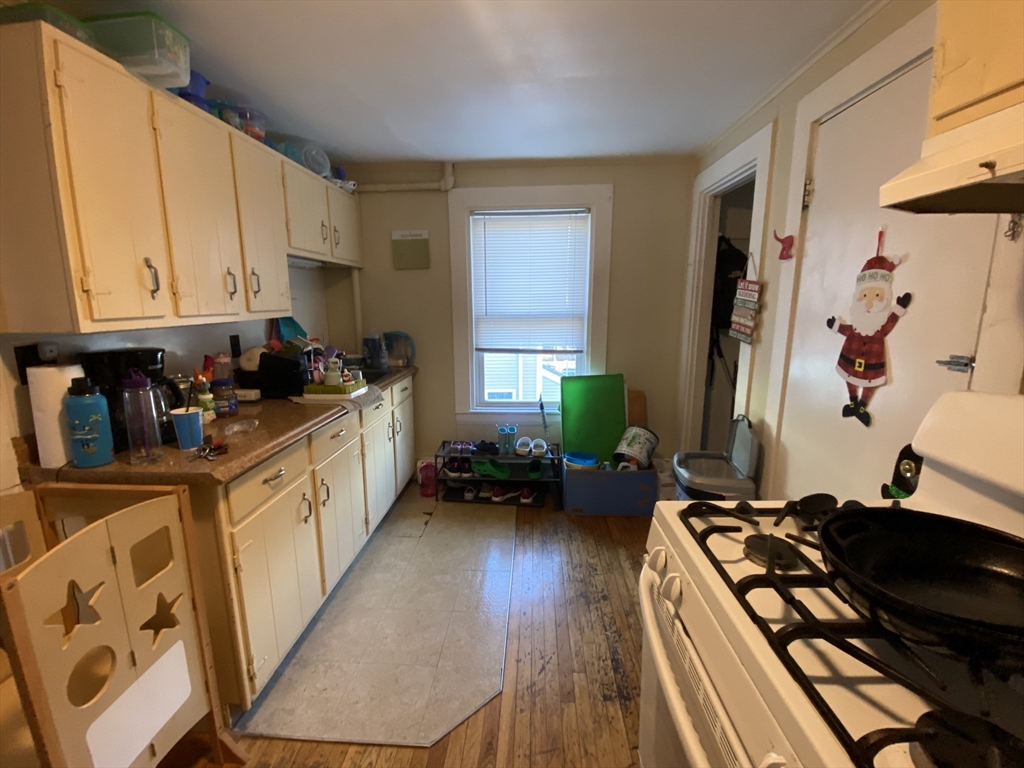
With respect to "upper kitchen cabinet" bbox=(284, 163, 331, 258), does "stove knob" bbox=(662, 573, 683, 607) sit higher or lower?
lower

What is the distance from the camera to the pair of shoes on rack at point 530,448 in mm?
3117

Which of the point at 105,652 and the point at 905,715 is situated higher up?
the point at 905,715

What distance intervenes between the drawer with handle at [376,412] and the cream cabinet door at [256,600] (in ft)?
2.98

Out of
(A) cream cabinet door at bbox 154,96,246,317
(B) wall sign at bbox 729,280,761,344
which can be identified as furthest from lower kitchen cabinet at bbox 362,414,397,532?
(B) wall sign at bbox 729,280,761,344

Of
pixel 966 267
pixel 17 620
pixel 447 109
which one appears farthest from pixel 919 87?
pixel 17 620

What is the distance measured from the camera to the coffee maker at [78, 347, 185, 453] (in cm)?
141

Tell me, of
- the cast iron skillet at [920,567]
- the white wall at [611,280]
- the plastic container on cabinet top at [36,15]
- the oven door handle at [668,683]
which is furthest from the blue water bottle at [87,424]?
the white wall at [611,280]

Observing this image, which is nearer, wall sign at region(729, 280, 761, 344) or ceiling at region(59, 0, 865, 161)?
ceiling at region(59, 0, 865, 161)

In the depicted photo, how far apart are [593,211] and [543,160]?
47 centimetres

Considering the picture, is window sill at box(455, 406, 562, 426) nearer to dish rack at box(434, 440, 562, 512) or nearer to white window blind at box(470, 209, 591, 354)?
dish rack at box(434, 440, 562, 512)

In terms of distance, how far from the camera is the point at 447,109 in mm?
2211

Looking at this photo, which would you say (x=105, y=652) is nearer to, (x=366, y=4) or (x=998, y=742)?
(x=998, y=742)

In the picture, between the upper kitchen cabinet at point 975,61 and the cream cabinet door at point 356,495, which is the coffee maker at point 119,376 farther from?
the upper kitchen cabinet at point 975,61

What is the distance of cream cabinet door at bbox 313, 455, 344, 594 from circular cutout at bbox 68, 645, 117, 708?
2.73ft
